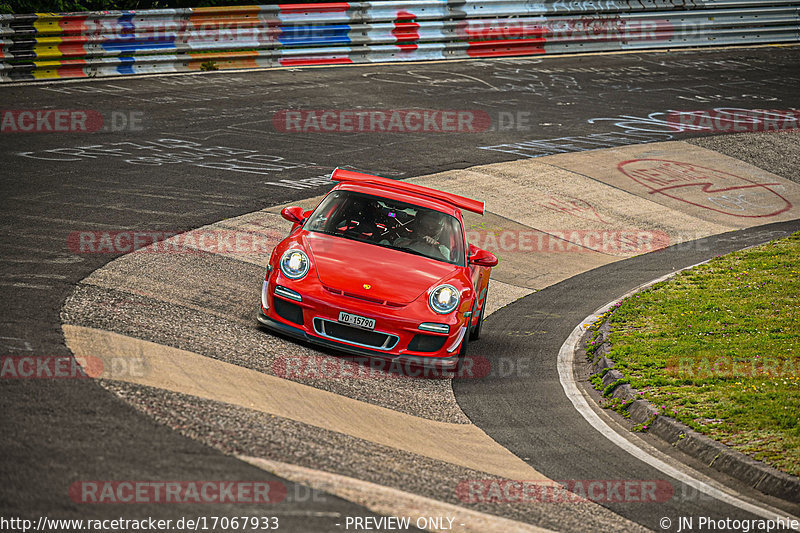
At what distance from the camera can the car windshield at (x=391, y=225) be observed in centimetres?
928

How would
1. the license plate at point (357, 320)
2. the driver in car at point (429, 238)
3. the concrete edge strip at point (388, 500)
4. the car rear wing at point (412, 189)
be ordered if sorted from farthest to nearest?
1. the car rear wing at point (412, 189)
2. the driver in car at point (429, 238)
3. the license plate at point (357, 320)
4. the concrete edge strip at point (388, 500)

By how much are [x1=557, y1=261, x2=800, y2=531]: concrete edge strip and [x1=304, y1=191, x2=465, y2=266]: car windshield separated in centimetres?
175

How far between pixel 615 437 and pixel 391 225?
3.35 metres

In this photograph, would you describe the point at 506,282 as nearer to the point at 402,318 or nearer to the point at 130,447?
the point at 402,318

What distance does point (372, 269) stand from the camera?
8609 millimetres

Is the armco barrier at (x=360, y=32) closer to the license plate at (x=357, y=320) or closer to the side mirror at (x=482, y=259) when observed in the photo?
the side mirror at (x=482, y=259)

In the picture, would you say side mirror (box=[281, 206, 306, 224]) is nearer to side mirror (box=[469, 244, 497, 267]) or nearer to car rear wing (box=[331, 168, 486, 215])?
car rear wing (box=[331, 168, 486, 215])

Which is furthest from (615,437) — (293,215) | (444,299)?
(293,215)

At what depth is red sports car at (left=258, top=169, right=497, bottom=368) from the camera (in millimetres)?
8273

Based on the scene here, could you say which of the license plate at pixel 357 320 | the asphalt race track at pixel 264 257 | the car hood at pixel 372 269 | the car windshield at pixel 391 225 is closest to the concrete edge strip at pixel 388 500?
the asphalt race track at pixel 264 257

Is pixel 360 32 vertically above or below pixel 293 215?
above

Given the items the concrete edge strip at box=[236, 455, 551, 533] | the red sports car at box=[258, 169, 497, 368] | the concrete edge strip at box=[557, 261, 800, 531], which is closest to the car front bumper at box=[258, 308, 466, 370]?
the red sports car at box=[258, 169, 497, 368]

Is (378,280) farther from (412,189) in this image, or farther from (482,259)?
(412,189)

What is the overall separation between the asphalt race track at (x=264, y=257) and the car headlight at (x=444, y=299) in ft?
2.41
